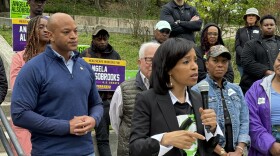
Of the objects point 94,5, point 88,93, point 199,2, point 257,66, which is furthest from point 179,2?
point 94,5

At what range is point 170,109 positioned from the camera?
280 centimetres

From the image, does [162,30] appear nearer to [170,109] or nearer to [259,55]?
[259,55]

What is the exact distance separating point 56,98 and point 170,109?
1.04 m

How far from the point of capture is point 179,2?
7.40 metres

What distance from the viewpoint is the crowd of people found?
2793 millimetres

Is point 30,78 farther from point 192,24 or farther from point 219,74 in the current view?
point 192,24

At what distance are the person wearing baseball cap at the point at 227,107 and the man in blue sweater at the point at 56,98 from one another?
123 cm

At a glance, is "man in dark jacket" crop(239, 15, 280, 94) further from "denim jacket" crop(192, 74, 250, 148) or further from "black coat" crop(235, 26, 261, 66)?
"denim jacket" crop(192, 74, 250, 148)

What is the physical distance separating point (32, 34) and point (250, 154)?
9.15ft

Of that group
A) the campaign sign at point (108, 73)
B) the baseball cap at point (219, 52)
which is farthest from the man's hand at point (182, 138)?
the campaign sign at point (108, 73)

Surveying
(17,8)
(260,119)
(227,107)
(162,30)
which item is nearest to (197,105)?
(227,107)

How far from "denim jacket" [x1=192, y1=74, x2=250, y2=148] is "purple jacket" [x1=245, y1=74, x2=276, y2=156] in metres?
0.23

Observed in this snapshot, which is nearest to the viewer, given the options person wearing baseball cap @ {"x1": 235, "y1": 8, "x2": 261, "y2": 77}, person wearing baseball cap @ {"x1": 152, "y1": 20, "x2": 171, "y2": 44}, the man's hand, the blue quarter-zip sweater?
the man's hand

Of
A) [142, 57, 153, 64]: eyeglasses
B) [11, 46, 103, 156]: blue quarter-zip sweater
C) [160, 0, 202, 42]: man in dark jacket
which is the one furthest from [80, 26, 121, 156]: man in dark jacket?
[11, 46, 103, 156]: blue quarter-zip sweater
